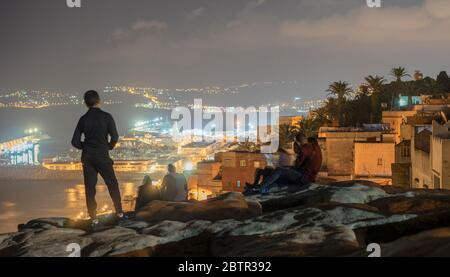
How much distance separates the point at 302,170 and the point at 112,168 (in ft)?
16.6

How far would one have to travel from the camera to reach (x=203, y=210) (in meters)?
10.5

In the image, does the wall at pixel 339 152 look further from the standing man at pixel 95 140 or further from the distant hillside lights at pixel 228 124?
the distant hillside lights at pixel 228 124

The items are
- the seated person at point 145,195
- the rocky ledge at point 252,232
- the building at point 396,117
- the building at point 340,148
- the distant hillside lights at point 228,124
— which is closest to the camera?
the rocky ledge at point 252,232

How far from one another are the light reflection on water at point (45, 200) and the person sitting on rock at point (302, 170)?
Result: 133 ft

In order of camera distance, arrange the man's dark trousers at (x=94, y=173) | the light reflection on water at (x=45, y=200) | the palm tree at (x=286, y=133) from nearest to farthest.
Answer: the man's dark trousers at (x=94, y=173)
the palm tree at (x=286, y=133)
the light reflection on water at (x=45, y=200)

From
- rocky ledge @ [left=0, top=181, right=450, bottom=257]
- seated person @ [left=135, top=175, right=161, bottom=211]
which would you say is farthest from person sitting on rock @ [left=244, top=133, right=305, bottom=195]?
rocky ledge @ [left=0, top=181, right=450, bottom=257]

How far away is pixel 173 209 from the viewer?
1084 centimetres

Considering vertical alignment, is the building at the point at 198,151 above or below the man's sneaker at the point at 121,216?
below

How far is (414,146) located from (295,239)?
2104cm

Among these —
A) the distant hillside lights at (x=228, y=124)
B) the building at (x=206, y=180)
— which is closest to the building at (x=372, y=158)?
the building at (x=206, y=180)

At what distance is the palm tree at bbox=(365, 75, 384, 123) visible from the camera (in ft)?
196

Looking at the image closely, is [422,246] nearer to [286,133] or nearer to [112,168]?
[112,168]

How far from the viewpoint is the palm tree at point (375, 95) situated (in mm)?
59794

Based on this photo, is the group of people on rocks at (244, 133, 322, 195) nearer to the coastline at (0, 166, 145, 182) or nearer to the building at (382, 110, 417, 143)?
the building at (382, 110, 417, 143)
